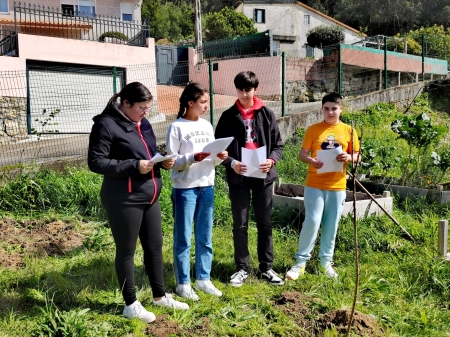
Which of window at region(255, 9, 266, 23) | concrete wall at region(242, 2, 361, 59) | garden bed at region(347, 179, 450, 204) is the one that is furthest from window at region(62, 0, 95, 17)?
window at region(255, 9, 266, 23)

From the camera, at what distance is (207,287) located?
405cm

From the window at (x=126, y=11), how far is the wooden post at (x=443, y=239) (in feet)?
63.6

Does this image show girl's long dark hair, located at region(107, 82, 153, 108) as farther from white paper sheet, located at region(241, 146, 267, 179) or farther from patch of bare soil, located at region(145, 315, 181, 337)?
patch of bare soil, located at region(145, 315, 181, 337)

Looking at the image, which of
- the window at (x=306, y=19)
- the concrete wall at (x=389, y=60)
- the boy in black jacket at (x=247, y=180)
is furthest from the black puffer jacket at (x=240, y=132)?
the window at (x=306, y=19)

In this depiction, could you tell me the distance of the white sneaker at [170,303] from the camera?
368 centimetres

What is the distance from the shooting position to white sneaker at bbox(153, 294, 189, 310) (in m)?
3.68

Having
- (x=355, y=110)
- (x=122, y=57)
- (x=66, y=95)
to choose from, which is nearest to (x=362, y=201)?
(x=355, y=110)

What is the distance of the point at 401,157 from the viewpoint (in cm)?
784

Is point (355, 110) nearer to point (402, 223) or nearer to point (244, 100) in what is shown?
point (402, 223)

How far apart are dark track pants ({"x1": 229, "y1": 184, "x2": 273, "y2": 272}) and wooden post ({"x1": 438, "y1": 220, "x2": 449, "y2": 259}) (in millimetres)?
1672

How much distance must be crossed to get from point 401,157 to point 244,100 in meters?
4.51

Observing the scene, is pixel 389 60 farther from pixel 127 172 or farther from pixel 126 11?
pixel 127 172

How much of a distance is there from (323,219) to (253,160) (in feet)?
3.22

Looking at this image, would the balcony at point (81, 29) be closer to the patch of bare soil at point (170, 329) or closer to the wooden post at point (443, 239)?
the wooden post at point (443, 239)
